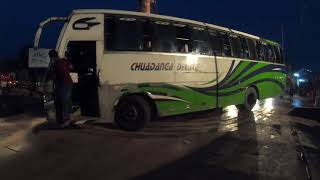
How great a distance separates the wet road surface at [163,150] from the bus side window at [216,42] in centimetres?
224

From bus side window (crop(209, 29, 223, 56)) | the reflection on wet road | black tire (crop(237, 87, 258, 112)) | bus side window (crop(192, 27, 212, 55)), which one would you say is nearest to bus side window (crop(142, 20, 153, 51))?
bus side window (crop(192, 27, 212, 55))

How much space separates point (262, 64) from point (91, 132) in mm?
8392

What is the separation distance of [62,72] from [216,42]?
18.3 ft

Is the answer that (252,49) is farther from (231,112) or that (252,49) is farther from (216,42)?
(216,42)

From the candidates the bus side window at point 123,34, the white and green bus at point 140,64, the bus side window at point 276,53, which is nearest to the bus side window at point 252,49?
the bus side window at point 276,53

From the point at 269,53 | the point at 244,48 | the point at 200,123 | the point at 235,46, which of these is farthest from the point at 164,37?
the point at 269,53

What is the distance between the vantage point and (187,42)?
555 inches

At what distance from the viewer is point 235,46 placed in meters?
16.8

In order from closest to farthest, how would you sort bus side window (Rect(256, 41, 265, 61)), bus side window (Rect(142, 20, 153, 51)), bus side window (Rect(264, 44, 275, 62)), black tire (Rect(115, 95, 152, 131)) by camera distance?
black tire (Rect(115, 95, 152, 131)) < bus side window (Rect(142, 20, 153, 51)) < bus side window (Rect(256, 41, 265, 61)) < bus side window (Rect(264, 44, 275, 62))

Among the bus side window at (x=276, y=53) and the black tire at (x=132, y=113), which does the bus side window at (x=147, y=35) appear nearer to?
the black tire at (x=132, y=113)

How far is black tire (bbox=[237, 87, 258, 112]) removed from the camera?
17531mm

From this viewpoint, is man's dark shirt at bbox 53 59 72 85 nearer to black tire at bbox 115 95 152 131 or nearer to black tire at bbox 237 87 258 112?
black tire at bbox 115 95 152 131

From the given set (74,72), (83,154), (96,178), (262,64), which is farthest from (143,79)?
(262,64)

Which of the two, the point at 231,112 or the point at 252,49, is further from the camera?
the point at 252,49
